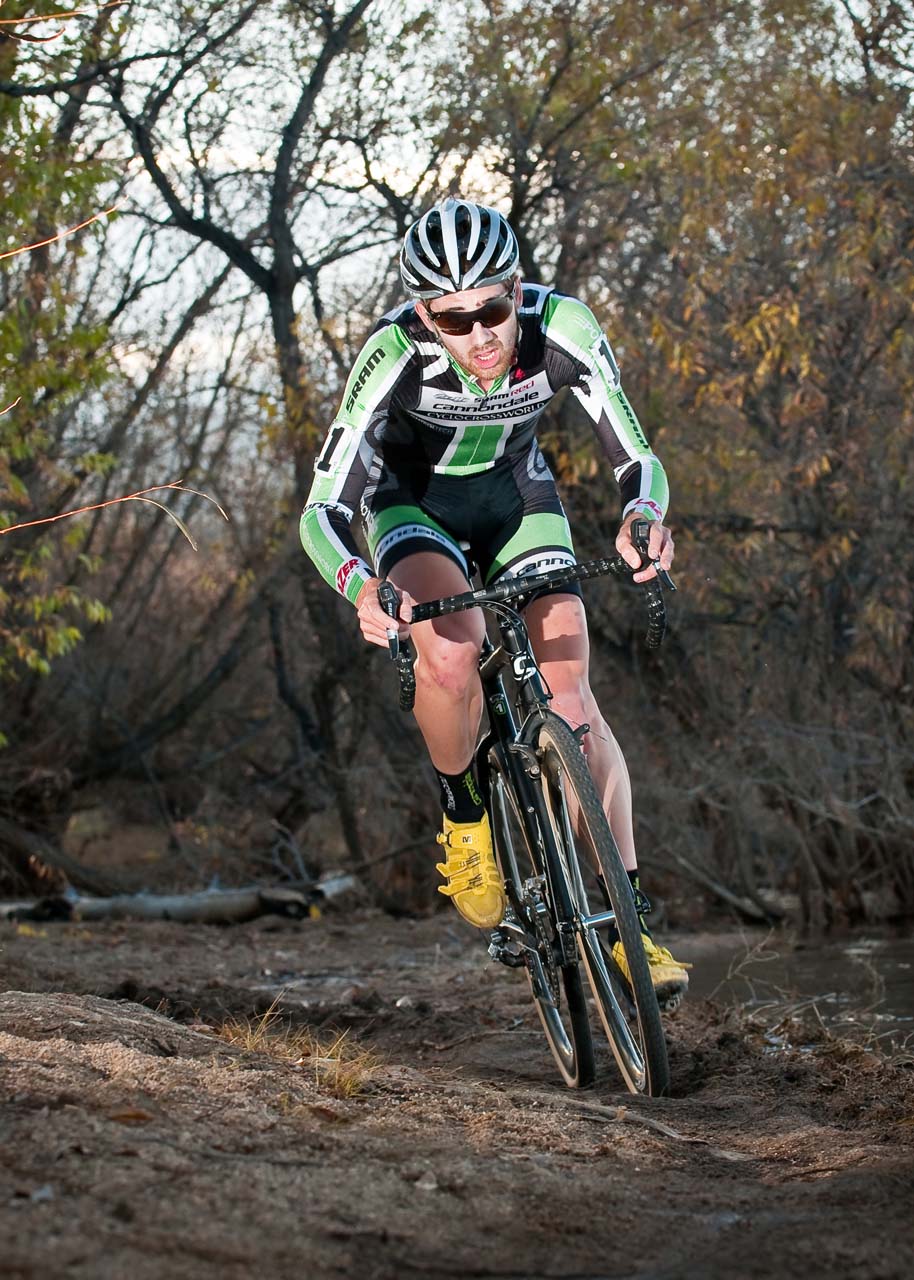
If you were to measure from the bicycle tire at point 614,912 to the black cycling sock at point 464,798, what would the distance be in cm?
45

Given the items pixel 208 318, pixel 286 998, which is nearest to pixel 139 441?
pixel 208 318

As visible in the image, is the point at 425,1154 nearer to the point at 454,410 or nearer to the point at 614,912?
the point at 614,912

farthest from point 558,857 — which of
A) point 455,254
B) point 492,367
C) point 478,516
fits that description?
point 455,254

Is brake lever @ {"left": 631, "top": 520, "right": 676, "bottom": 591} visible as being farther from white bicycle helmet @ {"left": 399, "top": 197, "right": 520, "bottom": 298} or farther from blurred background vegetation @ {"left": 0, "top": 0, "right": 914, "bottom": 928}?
blurred background vegetation @ {"left": 0, "top": 0, "right": 914, "bottom": 928}

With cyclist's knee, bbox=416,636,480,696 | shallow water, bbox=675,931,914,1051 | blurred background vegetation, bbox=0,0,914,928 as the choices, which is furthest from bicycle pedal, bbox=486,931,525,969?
blurred background vegetation, bbox=0,0,914,928

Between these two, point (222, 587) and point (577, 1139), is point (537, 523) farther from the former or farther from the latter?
point (222, 587)

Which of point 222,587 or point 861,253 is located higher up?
point 861,253

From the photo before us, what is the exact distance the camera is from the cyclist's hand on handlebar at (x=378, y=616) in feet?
13.8

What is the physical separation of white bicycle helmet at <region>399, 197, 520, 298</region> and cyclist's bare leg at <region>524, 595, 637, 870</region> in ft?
3.44

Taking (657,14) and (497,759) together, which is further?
(657,14)

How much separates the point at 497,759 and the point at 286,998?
101 inches

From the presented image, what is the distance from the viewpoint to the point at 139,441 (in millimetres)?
16641

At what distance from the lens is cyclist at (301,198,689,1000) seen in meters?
4.71

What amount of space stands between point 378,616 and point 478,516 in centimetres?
109
